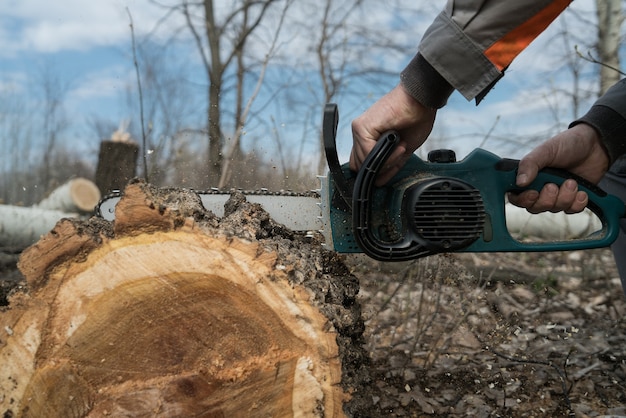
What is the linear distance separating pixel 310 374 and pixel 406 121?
83 centimetres

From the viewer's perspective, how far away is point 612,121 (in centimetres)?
226

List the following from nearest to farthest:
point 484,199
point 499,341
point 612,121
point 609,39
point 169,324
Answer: point 169,324 → point 484,199 → point 612,121 → point 499,341 → point 609,39

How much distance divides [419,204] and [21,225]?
5052mm

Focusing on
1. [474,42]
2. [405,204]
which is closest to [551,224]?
[405,204]

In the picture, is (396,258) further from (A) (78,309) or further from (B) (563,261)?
(B) (563,261)

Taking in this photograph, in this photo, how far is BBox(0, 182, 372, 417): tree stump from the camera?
154cm

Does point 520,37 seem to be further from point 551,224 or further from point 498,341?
point 551,224

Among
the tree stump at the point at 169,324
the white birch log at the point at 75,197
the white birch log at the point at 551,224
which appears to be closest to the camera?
the tree stump at the point at 169,324

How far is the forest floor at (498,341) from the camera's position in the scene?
2557 millimetres

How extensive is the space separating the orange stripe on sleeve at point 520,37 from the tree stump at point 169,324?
842 mm

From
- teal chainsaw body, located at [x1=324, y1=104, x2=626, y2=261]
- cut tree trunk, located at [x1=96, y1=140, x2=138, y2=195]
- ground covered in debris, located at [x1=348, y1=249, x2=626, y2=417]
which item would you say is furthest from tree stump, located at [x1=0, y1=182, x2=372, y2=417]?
cut tree trunk, located at [x1=96, y1=140, x2=138, y2=195]

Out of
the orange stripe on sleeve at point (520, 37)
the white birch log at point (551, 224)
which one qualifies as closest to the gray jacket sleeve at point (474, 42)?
the orange stripe on sleeve at point (520, 37)

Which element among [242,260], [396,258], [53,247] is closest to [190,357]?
[242,260]

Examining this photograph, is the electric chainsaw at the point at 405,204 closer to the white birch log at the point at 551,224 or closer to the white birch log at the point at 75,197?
the white birch log at the point at 551,224
